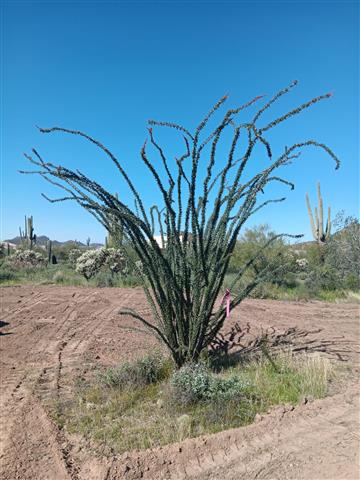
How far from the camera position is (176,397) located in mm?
4977

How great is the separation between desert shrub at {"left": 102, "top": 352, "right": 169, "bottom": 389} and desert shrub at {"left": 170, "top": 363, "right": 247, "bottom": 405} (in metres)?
0.68

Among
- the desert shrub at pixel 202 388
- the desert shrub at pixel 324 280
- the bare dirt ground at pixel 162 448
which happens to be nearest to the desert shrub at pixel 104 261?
the desert shrub at pixel 324 280

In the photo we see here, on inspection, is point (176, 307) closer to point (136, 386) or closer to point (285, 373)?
point (136, 386)

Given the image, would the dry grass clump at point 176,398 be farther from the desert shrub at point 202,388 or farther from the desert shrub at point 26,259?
the desert shrub at point 26,259

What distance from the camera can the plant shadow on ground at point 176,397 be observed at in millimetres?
4391

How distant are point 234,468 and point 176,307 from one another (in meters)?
2.42

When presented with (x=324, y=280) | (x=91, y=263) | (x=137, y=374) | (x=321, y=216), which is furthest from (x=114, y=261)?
(x=137, y=374)

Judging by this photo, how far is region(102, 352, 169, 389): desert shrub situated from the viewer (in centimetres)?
570

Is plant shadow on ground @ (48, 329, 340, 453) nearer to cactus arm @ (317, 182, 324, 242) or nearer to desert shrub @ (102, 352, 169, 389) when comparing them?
desert shrub @ (102, 352, 169, 389)

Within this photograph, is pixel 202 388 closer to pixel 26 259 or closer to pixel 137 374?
pixel 137 374

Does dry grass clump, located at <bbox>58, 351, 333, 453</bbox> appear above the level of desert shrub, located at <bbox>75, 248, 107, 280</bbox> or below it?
below

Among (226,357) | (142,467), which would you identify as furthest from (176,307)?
(142,467)

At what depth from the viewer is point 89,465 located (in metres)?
3.86

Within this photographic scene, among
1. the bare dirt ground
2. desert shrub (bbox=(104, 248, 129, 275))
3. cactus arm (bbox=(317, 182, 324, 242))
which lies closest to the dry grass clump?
the bare dirt ground
